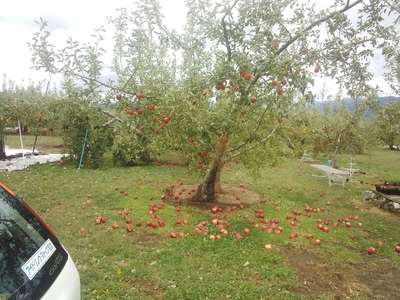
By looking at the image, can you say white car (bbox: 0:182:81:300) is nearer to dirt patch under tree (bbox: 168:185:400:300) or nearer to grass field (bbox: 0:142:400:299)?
grass field (bbox: 0:142:400:299)

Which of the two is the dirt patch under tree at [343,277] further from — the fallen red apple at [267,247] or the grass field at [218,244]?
the fallen red apple at [267,247]

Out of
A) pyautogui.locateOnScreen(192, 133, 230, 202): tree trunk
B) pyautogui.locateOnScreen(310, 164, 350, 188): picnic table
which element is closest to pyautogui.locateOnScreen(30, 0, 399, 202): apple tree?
pyautogui.locateOnScreen(192, 133, 230, 202): tree trunk

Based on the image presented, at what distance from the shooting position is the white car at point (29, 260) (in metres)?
1.63

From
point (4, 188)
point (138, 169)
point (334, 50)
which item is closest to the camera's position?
point (4, 188)

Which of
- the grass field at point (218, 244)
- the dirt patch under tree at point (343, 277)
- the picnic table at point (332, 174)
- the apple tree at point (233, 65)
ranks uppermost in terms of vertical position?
the apple tree at point (233, 65)

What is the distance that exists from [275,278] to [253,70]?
10.7ft

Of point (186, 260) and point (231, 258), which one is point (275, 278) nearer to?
point (231, 258)

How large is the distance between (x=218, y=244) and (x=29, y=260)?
419 centimetres

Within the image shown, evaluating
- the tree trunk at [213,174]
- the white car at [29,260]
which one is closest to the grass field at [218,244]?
the tree trunk at [213,174]

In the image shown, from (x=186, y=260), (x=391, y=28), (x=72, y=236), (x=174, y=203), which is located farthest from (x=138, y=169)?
(x=391, y=28)

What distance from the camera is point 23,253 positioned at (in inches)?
70.9

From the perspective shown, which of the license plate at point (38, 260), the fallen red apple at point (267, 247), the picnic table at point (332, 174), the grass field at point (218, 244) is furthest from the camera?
the picnic table at point (332, 174)

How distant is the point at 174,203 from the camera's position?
782 centimetres

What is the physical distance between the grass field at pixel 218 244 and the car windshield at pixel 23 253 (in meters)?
2.28
